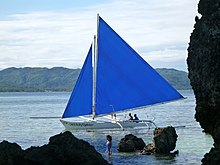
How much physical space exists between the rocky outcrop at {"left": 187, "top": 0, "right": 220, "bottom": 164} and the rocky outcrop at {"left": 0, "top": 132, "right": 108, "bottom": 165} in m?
2.65

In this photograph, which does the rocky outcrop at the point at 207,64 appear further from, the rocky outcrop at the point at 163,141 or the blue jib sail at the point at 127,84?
the blue jib sail at the point at 127,84

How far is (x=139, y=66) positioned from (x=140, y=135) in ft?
18.1

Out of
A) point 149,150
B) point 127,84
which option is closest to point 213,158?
point 149,150

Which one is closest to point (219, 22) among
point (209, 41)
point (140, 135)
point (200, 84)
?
point (209, 41)

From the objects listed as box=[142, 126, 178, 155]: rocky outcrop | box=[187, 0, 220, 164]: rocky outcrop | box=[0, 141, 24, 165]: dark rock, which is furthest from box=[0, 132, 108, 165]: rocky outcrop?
box=[142, 126, 178, 155]: rocky outcrop

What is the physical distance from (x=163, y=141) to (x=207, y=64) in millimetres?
17118

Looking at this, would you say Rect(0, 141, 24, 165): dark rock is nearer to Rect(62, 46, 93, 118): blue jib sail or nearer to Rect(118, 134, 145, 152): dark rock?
Rect(118, 134, 145, 152): dark rock

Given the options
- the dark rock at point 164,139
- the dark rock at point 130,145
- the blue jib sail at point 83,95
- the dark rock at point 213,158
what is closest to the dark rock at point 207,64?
the dark rock at point 213,158

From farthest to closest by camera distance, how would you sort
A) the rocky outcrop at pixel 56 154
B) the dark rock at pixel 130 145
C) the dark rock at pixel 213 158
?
the dark rock at pixel 130 145, the rocky outcrop at pixel 56 154, the dark rock at pixel 213 158

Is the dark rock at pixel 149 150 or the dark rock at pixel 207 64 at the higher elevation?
the dark rock at pixel 207 64

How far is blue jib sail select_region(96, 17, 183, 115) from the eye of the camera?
42.8m

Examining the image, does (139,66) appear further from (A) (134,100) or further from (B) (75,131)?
(B) (75,131)

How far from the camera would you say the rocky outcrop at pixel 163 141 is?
27.9 metres

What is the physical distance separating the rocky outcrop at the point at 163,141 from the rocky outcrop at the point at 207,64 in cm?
1545
